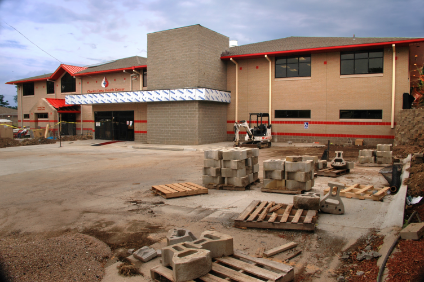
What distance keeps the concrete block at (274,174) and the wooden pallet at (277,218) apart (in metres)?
2.09

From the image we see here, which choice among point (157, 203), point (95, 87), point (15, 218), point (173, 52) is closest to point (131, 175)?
point (157, 203)

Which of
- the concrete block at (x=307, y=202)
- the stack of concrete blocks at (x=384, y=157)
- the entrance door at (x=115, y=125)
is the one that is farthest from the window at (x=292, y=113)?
the concrete block at (x=307, y=202)

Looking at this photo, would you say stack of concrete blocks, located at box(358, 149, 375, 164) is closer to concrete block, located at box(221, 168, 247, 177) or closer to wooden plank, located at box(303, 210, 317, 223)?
concrete block, located at box(221, 168, 247, 177)

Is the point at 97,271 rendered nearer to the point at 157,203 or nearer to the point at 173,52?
the point at 157,203

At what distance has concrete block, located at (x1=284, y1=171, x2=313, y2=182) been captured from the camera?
902cm

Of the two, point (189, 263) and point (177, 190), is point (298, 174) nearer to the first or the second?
point (177, 190)

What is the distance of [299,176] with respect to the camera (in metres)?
9.06

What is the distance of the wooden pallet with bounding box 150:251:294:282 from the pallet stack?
5.29 meters

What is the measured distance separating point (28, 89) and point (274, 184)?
4468 centimetres

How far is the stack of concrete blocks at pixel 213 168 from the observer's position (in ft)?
33.0

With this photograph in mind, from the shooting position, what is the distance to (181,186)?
31.7 feet

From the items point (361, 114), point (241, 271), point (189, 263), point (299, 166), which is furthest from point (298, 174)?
point (361, 114)

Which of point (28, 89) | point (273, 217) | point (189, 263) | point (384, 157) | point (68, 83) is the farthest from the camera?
point (28, 89)

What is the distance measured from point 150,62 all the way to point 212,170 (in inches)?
810
